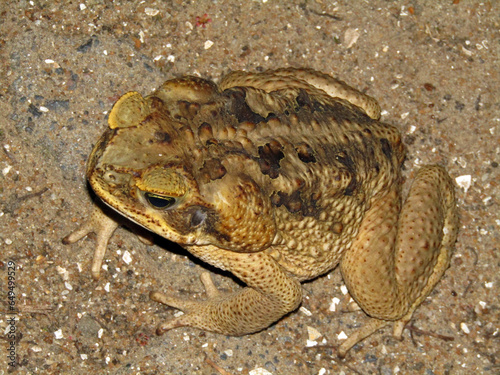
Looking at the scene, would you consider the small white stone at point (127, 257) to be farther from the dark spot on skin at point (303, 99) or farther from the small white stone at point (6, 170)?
the dark spot on skin at point (303, 99)

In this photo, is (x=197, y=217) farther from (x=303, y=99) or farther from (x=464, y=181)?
(x=464, y=181)

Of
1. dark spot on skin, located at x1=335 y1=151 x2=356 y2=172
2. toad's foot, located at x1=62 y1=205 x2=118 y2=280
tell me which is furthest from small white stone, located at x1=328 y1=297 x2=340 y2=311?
toad's foot, located at x1=62 y1=205 x2=118 y2=280

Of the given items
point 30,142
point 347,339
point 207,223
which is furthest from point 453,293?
point 30,142

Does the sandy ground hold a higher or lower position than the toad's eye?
lower

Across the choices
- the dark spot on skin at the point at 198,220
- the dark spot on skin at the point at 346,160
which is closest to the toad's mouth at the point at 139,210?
the dark spot on skin at the point at 198,220

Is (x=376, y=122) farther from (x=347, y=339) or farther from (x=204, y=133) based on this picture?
(x=347, y=339)

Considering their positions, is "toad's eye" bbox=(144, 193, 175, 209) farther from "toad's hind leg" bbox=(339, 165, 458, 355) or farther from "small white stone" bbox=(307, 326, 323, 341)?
"small white stone" bbox=(307, 326, 323, 341)
